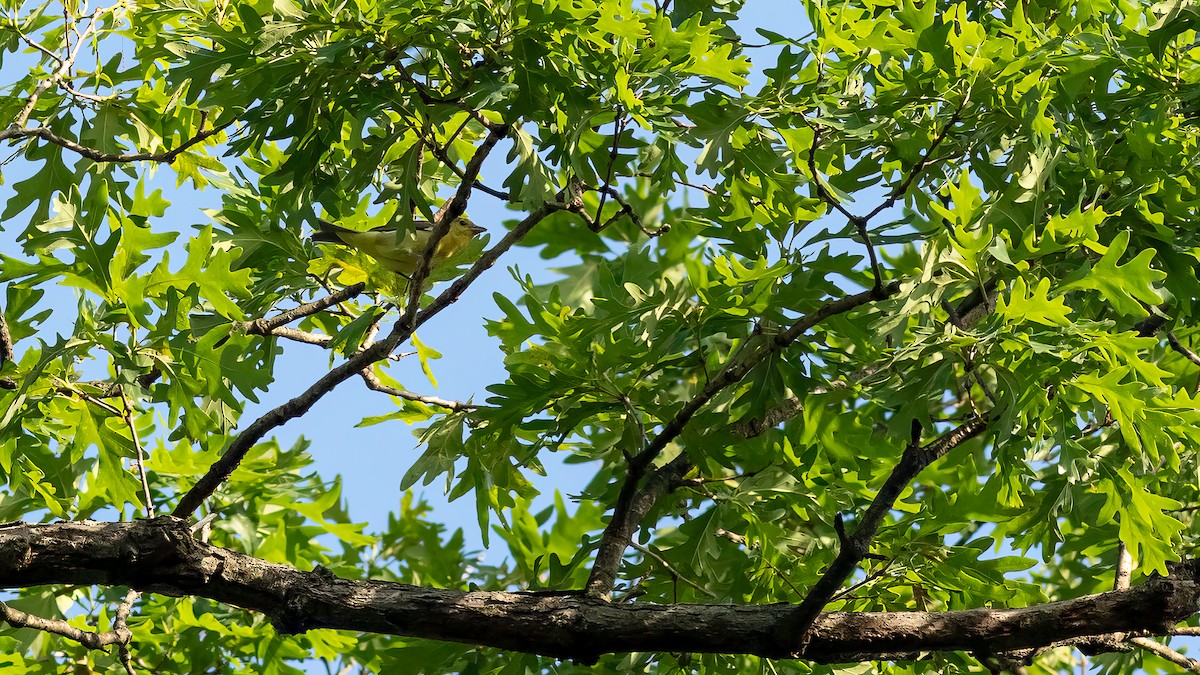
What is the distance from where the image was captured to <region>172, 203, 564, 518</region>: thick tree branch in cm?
289

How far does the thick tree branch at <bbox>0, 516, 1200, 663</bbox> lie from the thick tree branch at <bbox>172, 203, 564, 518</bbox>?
0.21 m

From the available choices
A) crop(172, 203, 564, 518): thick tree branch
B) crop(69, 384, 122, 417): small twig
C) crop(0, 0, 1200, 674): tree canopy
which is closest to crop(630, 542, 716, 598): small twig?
crop(0, 0, 1200, 674): tree canopy

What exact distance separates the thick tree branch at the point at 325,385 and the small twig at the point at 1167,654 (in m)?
1.99

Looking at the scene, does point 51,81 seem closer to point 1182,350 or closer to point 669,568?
point 669,568

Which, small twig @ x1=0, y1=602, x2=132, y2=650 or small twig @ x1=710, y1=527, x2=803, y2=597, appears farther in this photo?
small twig @ x1=710, y1=527, x2=803, y2=597

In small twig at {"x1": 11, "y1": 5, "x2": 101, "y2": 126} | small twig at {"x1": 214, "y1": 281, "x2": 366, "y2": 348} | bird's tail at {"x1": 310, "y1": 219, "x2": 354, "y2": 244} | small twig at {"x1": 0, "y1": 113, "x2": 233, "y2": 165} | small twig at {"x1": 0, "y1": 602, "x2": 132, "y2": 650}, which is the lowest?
small twig at {"x1": 0, "y1": 602, "x2": 132, "y2": 650}

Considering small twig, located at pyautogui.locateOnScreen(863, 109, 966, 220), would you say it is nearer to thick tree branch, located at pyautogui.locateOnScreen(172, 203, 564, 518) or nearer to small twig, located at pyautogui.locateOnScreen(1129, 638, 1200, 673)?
thick tree branch, located at pyautogui.locateOnScreen(172, 203, 564, 518)

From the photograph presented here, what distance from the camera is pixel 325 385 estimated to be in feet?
10.1

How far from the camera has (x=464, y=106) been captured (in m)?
2.66

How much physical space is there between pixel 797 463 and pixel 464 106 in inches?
57.5

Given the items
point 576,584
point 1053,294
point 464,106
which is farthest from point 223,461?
point 1053,294

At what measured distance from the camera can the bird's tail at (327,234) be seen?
3555 mm

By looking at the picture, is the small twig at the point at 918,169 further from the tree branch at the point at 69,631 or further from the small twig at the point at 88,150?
the tree branch at the point at 69,631

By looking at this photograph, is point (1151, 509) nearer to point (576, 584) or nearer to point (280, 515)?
point (576, 584)
